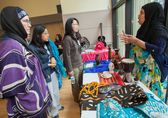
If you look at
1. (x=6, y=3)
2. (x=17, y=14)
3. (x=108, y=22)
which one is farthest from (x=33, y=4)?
(x=17, y=14)

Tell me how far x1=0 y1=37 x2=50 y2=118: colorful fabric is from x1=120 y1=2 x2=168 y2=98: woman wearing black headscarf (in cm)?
105

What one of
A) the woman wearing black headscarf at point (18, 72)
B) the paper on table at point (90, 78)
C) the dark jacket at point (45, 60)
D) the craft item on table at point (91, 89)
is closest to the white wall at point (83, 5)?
the dark jacket at point (45, 60)

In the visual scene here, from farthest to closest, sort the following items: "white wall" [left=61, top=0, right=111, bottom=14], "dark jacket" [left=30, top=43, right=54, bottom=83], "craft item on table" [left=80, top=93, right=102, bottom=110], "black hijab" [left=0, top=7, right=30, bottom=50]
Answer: "white wall" [left=61, top=0, right=111, bottom=14] → "dark jacket" [left=30, top=43, right=54, bottom=83] → "craft item on table" [left=80, top=93, right=102, bottom=110] → "black hijab" [left=0, top=7, right=30, bottom=50]

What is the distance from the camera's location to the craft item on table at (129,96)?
3.84ft

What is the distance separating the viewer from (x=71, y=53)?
2273 mm

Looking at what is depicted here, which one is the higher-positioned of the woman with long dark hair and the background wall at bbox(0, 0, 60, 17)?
the background wall at bbox(0, 0, 60, 17)

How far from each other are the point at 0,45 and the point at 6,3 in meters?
4.68

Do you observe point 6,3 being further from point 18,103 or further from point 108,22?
point 18,103


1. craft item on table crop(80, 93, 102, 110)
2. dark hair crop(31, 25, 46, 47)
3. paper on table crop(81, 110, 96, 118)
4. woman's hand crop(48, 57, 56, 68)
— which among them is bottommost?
paper on table crop(81, 110, 96, 118)

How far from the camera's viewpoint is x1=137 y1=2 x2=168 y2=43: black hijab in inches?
52.8

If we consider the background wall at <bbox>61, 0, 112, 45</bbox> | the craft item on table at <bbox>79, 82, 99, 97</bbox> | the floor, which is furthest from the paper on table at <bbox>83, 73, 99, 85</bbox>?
the background wall at <bbox>61, 0, 112, 45</bbox>

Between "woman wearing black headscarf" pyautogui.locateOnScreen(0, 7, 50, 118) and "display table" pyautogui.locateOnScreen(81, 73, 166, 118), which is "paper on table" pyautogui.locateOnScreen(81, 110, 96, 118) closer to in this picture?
"display table" pyautogui.locateOnScreen(81, 73, 166, 118)

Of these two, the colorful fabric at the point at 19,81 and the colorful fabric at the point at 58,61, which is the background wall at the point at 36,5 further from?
the colorful fabric at the point at 19,81

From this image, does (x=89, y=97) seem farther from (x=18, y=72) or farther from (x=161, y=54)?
(x=161, y=54)
